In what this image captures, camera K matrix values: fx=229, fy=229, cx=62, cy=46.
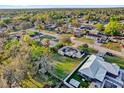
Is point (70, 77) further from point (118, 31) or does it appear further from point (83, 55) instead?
point (118, 31)

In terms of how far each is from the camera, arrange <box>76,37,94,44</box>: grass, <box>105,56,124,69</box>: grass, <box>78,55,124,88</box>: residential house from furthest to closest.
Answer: <box>76,37,94,44</box>: grass < <box>105,56,124,69</box>: grass < <box>78,55,124,88</box>: residential house

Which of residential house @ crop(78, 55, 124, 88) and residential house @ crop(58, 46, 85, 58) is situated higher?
residential house @ crop(58, 46, 85, 58)

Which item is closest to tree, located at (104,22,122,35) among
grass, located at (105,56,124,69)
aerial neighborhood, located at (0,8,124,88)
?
aerial neighborhood, located at (0,8,124,88)

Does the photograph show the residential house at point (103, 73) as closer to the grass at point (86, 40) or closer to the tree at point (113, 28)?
the grass at point (86, 40)

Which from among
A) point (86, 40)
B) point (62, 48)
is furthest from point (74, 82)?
point (86, 40)

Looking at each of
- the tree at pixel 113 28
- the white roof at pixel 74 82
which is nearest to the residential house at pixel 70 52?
the white roof at pixel 74 82

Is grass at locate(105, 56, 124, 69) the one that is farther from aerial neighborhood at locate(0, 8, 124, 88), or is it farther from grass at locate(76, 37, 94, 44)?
grass at locate(76, 37, 94, 44)
